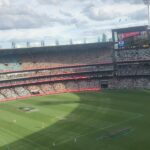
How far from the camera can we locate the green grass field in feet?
117

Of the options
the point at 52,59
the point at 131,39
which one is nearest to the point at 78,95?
the point at 52,59

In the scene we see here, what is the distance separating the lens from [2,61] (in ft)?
252

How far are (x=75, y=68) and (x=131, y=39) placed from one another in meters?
16.0

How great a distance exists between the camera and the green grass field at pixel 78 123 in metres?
35.8

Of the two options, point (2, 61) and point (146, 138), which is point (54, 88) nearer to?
point (2, 61)

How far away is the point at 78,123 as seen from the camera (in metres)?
43.9

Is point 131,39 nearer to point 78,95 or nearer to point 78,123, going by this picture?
point 78,95

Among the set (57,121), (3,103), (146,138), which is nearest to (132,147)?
(146,138)

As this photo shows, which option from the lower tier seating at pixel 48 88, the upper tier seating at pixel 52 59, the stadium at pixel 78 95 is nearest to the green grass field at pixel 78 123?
the stadium at pixel 78 95

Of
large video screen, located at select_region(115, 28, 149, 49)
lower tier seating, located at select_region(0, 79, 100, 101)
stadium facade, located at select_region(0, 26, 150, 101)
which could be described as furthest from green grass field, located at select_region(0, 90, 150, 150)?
large video screen, located at select_region(115, 28, 149, 49)

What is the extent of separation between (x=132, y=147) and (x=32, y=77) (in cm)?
4482

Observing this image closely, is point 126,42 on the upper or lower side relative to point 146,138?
upper

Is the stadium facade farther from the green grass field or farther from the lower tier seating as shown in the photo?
the green grass field

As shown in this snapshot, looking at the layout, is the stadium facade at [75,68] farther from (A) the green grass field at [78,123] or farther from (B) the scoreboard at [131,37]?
(A) the green grass field at [78,123]
